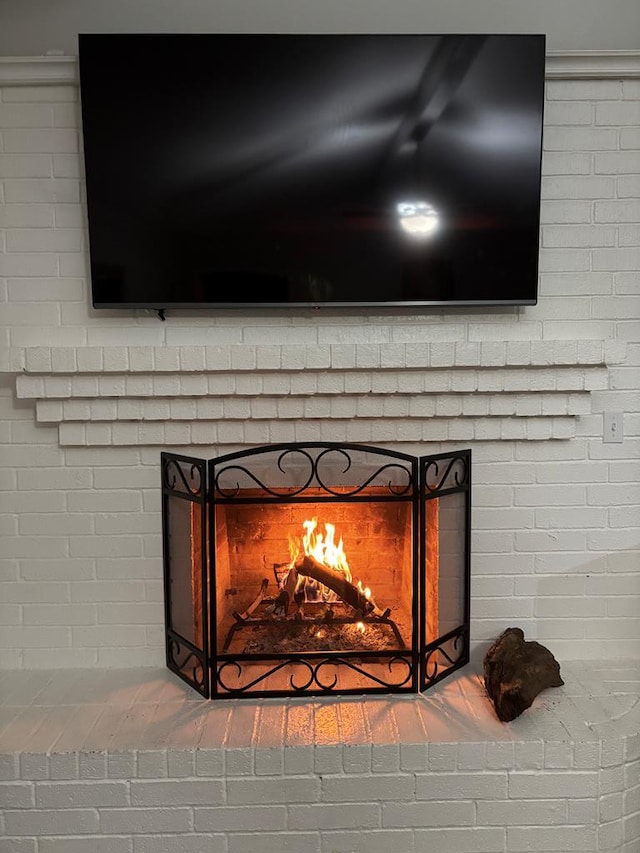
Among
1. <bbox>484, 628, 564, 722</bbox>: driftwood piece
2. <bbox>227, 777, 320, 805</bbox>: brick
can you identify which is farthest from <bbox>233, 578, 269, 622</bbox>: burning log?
<bbox>484, 628, 564, 722</bbox>: driftwood piece

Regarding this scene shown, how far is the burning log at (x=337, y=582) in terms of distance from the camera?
2.22 metres

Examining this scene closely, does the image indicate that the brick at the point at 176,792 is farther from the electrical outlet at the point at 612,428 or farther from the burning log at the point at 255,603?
the electrical outlet at the point at 612,428

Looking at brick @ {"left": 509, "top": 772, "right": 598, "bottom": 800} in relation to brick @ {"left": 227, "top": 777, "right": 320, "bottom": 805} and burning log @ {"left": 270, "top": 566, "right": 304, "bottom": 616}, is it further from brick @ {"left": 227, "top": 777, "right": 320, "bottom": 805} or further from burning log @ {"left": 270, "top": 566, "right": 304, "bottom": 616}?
burning log @ {"left": 270, "top": 566, "right": 304, "bottom": 616}

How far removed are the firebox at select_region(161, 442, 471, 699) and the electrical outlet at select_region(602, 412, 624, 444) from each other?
512 millimetres

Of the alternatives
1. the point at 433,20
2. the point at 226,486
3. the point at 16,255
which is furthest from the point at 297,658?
the point at 433,20

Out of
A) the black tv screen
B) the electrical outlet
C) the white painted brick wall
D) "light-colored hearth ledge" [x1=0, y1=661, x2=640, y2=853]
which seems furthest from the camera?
the electrical outlet

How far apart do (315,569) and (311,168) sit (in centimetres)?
127

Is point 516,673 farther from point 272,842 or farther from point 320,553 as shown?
point 272,842

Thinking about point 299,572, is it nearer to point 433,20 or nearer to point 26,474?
point 26,474

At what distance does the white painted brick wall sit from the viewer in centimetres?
218

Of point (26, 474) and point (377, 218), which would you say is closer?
point (377, 218)

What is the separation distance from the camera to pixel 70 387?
2188 millimetres

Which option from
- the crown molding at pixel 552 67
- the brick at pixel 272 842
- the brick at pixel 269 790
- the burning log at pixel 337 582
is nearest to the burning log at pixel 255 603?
the burning log at pixel 337 582

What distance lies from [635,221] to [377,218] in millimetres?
862
